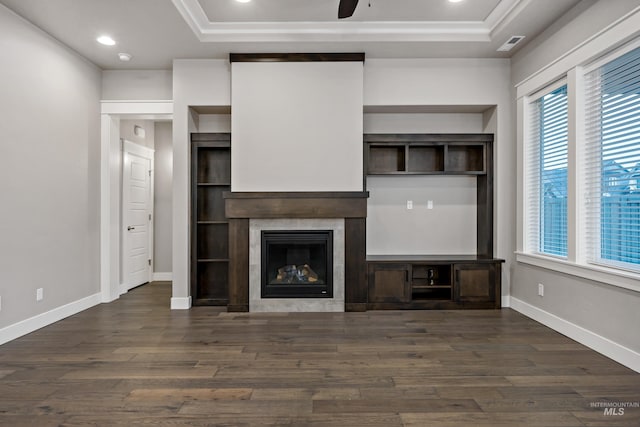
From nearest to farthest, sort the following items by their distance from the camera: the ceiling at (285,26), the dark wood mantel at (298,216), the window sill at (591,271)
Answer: the window sill at (591,271) < the ceiling at (285,26) < the dark wood mantel at (298,216)

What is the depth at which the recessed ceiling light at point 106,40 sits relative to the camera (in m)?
4.08

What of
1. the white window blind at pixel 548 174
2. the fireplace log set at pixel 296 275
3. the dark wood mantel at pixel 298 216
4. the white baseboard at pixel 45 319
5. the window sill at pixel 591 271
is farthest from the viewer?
the fireplace log set at pixel 296 275

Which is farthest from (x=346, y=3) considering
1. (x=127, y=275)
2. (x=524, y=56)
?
(x=127, y=275)

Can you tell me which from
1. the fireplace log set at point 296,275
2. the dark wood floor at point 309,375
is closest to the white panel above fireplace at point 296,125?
the fireplace log set at point 296,275

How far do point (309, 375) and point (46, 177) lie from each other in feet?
10.6

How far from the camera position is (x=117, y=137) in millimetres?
5121

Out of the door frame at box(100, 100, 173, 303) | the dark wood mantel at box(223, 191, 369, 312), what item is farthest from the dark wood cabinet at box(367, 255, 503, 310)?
the door frame at box(100, 100, 173, 303)

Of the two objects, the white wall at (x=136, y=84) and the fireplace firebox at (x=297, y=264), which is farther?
the white wall at (x=136, y=84)

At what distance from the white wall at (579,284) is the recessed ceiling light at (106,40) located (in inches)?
171

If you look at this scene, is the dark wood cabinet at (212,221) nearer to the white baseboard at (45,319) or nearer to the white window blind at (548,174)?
the white baseboard at (45,319)

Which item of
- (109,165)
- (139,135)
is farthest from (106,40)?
(139,135)

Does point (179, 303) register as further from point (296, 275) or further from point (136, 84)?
point (136, 84)

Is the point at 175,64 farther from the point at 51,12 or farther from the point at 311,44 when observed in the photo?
the point at 311,44

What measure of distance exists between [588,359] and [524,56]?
3086 mm
